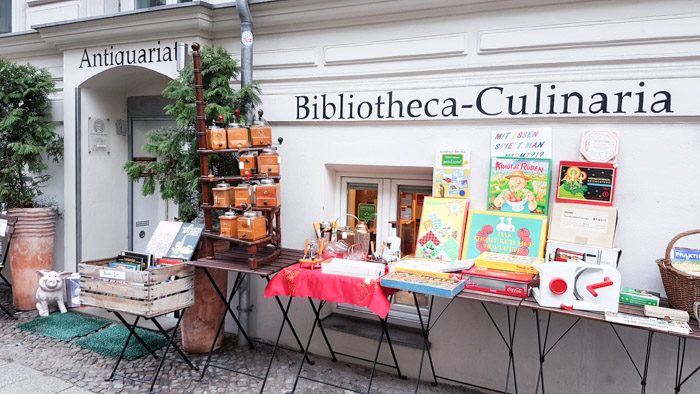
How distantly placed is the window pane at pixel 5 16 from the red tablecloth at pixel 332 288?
6756mm

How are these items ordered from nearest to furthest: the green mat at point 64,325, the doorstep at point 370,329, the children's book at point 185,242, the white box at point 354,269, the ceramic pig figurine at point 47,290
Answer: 1. the white box at point 354,269
2. the doorstep at point 370,329
3. the children's book at point 185,242
4. the green mat at point 64,325
5. the ceramic pig figurine at point 47,290

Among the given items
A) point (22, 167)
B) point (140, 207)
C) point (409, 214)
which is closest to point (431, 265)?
point (409, 214)

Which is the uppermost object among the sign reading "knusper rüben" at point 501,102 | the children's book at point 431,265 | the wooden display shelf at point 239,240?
the sign reading "knusper rüben" at point 501,102

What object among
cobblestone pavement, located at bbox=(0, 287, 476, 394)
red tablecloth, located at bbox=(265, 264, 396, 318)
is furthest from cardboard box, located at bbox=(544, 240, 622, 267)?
cobblestone pavement, located at bbox=(0, 287, 476, 394)

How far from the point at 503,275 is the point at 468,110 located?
1.47 metres

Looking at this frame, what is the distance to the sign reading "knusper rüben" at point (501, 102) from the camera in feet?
11.4

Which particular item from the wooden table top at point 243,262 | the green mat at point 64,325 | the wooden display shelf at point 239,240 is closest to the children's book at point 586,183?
the wooden table top at point 243,262

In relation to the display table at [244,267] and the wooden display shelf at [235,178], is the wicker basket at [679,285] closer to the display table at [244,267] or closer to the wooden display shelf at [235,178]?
the display table at [244,267]

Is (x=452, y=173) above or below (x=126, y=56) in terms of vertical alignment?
below

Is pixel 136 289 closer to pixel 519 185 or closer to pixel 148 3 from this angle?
pixel 519 185

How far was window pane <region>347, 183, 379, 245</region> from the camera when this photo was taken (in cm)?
480

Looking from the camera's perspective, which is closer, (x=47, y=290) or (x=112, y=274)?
(x=112, y=274)

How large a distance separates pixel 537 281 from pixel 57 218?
616 cm

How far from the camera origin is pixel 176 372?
443 cm
